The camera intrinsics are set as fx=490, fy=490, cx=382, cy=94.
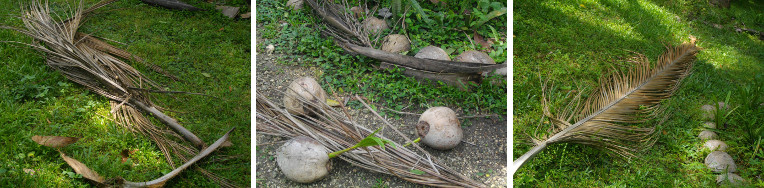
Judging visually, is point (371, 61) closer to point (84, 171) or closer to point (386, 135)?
point (386, 135)

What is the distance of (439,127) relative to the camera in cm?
160

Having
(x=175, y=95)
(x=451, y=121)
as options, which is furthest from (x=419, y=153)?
(x=175, y=95)

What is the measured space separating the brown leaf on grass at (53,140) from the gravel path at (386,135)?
72.0 inches

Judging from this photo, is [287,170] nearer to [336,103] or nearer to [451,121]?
[336,103]

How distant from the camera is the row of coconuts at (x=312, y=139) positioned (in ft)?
5.02

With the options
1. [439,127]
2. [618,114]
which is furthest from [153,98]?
[618,114]

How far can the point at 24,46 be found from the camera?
150 inches

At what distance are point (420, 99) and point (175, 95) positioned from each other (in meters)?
2.42

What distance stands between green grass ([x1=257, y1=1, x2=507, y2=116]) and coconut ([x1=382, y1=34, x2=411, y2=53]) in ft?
0.08

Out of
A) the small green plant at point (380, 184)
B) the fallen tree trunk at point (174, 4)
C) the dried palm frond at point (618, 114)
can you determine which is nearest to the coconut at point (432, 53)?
the small green plant at point (380, 184)

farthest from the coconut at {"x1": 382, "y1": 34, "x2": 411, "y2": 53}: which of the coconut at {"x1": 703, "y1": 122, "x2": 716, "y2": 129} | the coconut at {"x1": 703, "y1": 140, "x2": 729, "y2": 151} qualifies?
the coconut at {"x1": 703, "y1": 122, "x2": 716, "y2": 129}

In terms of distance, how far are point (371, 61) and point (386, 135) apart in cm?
25

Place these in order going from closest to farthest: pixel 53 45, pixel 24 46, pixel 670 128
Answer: pixel 670 128, pixel 53 45, pixel 24 46

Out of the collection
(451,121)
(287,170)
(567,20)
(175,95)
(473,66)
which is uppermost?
(473,66)
